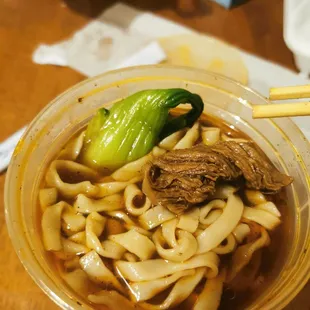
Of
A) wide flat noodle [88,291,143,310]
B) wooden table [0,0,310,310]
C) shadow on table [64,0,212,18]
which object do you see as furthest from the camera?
shadow on table [64,0,212,18]

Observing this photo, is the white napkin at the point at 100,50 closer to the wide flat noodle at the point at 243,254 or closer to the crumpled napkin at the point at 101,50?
the crumpled napkin at the point at 101,50

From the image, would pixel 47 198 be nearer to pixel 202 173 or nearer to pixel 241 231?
pixel 202 173

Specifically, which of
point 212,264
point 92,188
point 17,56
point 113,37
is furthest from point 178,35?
point 212,264

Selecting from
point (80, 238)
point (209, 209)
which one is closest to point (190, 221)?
point (209, 209)

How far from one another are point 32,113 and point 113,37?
0.49 metres

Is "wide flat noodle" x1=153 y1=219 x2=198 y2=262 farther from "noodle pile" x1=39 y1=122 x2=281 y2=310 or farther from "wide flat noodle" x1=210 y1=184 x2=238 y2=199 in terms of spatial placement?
"wide flat noodle" x1=210 y1=184 x2=238 y2=199

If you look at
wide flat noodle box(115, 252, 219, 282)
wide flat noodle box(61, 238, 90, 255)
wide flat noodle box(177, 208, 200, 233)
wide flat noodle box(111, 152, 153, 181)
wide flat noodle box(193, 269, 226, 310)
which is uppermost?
wide flat noodle box(111, 152, 153, 181)

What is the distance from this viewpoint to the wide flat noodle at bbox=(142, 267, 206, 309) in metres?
1.14

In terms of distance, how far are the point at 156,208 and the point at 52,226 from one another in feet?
0.89

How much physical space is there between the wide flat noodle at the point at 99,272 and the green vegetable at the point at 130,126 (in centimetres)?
29

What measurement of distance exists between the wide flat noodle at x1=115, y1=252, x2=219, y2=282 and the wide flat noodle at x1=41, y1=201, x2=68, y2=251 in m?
0.16

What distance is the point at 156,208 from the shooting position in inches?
50.1

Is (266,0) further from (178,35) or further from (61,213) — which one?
(61,213)

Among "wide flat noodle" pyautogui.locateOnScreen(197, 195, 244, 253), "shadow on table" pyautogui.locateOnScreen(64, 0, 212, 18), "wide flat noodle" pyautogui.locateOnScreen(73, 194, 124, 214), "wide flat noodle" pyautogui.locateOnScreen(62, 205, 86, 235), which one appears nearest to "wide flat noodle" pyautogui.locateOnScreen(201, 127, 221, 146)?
"wide flat noodle" pyautogui.locateOnScreen(197, 195, 244, 253)
